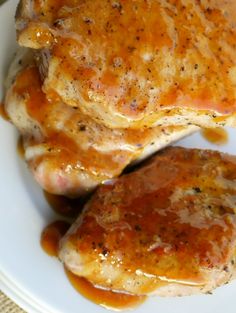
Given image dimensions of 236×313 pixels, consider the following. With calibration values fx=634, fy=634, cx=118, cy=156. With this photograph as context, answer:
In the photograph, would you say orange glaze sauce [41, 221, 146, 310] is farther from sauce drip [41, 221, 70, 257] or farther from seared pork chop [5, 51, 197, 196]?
seared pork chop [5, 51, 197, 196]

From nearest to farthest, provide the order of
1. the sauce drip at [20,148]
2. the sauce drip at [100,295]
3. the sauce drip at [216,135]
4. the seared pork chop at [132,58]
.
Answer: the seared pork chop at [132,58] → the sauce drip at [100,295] → the sauce drip at [20,148] → the sauce drip at [216,135]

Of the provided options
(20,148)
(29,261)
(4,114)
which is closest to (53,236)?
(29,261)

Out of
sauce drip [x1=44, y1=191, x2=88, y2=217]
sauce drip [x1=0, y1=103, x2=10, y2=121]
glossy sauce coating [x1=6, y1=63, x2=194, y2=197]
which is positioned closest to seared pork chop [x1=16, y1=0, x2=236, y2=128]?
glossy sauce coating [x1=6, y1=63, x2=194, y2=197]

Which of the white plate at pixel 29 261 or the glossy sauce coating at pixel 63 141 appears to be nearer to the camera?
the white plate at pixel 29 261

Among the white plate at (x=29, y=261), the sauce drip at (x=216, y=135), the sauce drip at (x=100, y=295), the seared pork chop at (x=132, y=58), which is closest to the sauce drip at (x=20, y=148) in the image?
the white plate at (x=29, y=261)

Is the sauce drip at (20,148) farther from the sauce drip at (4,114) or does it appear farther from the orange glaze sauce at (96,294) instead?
the orange glaze sauce at (96,294)

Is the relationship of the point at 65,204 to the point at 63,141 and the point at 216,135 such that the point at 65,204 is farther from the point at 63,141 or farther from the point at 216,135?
the point at 216,135

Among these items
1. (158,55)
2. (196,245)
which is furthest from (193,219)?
(158,55)
